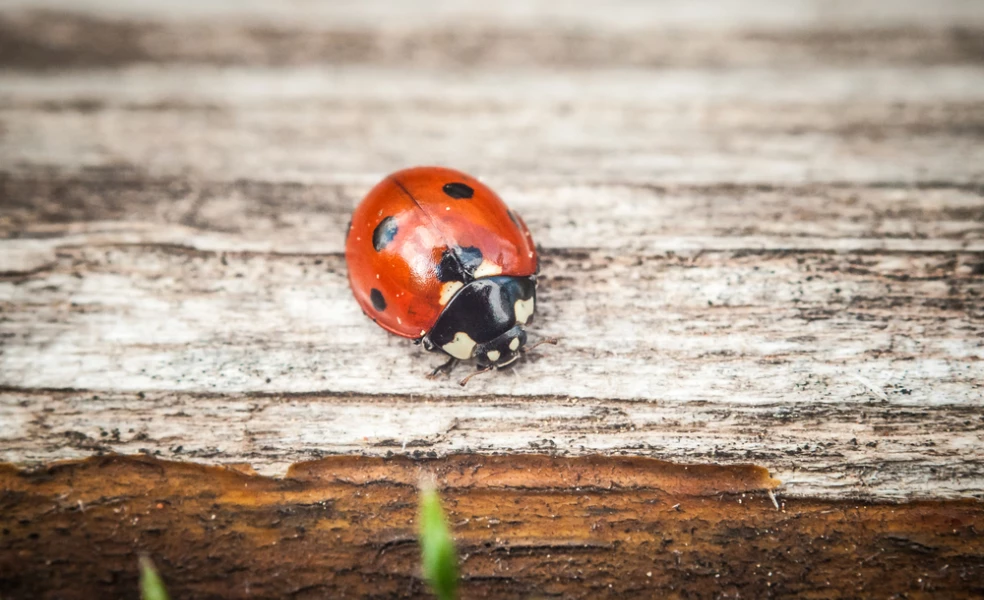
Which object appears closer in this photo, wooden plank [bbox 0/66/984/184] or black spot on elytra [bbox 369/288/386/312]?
black spot on elytra [bbox 369/288/386/312]

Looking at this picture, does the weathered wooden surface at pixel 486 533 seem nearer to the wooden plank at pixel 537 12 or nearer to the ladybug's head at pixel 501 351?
the ladybug's head at pixel 501 351

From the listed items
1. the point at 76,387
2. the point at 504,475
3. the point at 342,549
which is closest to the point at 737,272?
the point at 504,475

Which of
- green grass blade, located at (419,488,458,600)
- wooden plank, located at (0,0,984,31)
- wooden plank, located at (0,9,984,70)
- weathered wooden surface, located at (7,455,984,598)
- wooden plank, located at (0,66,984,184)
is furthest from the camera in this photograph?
wooden plank, located at (0,0,984,31)

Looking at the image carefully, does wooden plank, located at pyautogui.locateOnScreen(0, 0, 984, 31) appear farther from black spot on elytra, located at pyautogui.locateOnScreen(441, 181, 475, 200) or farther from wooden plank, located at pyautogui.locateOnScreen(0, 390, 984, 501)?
Result: wooden plank, located at pyautogui.locateOnScreen(0, 390, 984, 501)

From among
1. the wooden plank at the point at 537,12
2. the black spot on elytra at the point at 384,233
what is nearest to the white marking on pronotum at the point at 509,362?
the black spot on elytra at the point at 384,233

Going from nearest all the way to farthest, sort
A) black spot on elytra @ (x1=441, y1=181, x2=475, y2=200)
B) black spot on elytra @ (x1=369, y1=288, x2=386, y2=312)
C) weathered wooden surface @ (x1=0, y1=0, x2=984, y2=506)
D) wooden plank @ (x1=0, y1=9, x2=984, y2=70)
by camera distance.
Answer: weathered wooden surface @ (x1=0, y1=0, x2=984, y2=506) < black spot on elytra @ (x1=369, y1=288, x2=386, y2=312) < black spot on elytra @ (x1=441, y1=181, x2=475, y2=200) < wooden plank @ (x1=0, y1=9, x2=984, y2=70)

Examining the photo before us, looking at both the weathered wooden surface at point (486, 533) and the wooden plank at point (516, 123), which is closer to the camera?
the weathered wooden surface at point (486, 533)

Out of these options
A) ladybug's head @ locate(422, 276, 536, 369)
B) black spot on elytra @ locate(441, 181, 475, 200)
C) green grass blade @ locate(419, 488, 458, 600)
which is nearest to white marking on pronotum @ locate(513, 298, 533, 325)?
ladybug's head @ locate(422, 276, 536, 369)
